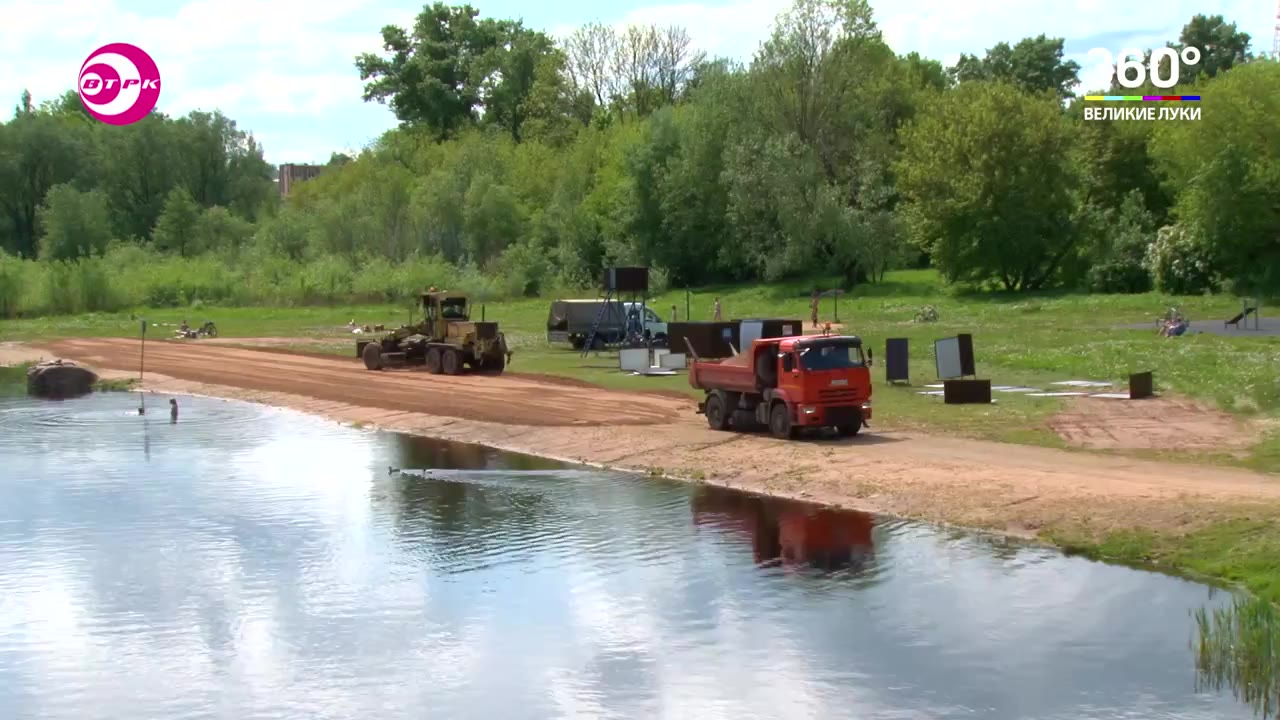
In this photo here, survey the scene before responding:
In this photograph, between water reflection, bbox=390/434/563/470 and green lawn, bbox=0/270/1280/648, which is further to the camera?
water reflection, bbox=390/434/563/470

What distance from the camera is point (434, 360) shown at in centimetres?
4884

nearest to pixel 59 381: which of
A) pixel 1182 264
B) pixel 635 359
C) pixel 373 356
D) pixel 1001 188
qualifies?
pixel 373 356

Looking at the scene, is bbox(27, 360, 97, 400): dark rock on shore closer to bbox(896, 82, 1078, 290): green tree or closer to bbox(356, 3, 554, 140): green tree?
bbox(896, 82, 1078, 290): green tree

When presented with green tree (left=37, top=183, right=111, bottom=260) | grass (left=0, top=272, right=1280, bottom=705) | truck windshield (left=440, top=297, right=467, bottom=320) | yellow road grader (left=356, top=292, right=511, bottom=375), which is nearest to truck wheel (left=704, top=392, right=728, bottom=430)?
grass (left=0, top=272, right=1280, bottom=705)

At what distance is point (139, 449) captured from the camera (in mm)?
34438

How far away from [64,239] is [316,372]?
240 feet

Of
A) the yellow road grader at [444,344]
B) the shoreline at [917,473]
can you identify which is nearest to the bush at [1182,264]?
the yellow road grader at [444,344]

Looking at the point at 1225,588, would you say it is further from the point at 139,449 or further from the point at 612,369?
the point at 612,369

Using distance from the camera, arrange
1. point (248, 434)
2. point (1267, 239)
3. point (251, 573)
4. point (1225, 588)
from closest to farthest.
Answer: point (1225, 588)
point (251, 573)
point (248, 434)
point (1267, 239)

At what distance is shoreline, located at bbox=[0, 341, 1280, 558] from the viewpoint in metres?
21.7

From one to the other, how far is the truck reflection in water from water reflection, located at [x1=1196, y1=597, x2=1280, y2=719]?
5.53 metres

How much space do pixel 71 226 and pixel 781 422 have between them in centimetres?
9894

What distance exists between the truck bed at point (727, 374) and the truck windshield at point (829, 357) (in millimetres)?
1697

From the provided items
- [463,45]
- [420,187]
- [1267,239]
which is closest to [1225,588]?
[1267,239]
